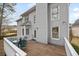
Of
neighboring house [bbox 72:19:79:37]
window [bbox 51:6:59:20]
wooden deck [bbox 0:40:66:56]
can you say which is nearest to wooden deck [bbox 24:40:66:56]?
wooden deck [bbox 0:40:66:56]

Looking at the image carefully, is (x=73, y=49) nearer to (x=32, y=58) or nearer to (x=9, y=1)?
(x=32, y=58)

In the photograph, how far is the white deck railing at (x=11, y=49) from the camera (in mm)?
2615

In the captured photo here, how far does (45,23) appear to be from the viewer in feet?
8.85

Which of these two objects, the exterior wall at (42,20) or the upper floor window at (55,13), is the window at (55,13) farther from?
the exterior wall at (42,20)

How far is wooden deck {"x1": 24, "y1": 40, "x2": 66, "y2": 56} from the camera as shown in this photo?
2.66m

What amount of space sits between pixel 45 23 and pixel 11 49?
2.00 ft

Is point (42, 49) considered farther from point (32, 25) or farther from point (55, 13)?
point (55, 13)

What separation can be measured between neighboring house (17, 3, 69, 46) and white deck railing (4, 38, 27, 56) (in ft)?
0.59

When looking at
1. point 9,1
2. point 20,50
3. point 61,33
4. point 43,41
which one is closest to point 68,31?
point 61,33

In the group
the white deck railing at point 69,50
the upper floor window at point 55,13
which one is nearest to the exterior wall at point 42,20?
the upper floor window at point 55,13

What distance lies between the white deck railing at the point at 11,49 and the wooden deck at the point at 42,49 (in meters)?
0.09

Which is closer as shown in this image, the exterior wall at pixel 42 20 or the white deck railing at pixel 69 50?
the white deck railing at pixel 69 50

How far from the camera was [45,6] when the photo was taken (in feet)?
8.82

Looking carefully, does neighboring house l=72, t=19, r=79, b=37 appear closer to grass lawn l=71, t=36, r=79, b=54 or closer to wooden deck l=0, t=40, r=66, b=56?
grass lawn l=71, t=36, r=79, b=54
